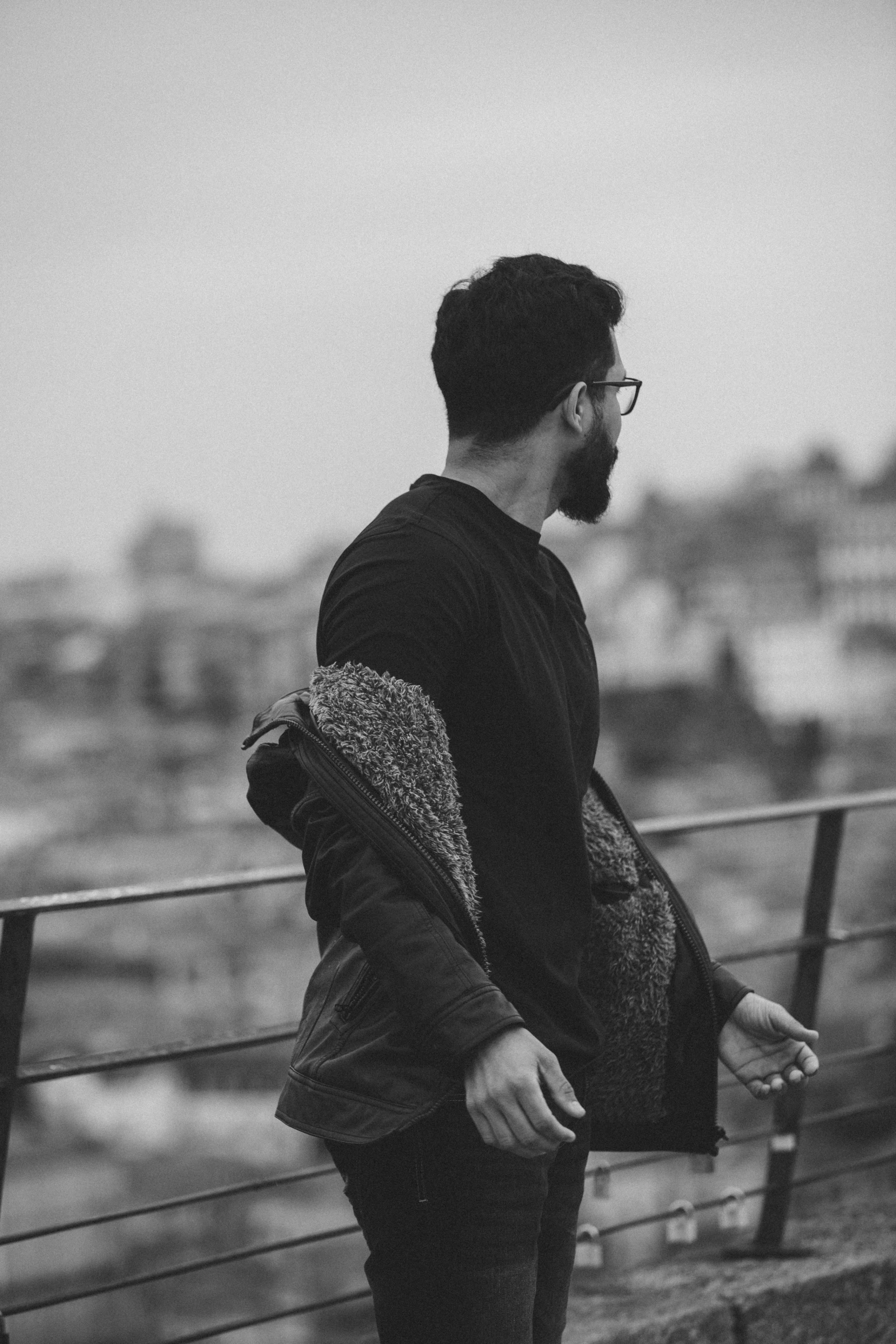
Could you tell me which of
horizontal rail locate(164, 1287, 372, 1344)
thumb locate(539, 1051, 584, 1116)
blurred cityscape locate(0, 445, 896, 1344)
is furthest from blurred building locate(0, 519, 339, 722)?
thumb locate(539, 1051, 584, 1116)

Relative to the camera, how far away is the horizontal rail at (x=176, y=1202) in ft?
6.94

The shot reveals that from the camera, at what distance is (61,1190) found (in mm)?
45000

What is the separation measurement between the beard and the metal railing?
2.26 ft

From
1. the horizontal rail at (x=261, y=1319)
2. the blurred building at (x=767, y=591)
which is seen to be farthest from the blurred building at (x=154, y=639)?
the horizontal rail at (x=261, y=1319)

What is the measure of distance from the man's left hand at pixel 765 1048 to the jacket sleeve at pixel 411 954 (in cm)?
44

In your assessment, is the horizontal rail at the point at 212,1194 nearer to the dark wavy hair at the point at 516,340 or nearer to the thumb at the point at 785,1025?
the thumb at the point at 785,1025

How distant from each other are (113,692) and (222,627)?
234 inches

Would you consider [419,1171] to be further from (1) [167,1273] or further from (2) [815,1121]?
(2) [815,1121]

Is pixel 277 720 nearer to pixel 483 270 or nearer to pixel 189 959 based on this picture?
pixel 483 270

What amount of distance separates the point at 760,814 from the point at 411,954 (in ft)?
5.01

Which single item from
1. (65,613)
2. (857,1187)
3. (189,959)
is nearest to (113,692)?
(65,613)

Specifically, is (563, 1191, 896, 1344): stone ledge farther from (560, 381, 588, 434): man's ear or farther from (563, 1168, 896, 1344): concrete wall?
(560, 381, 588, 434): man's ear

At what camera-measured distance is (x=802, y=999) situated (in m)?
3.16

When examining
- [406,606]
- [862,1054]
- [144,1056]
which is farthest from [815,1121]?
[406,606]
